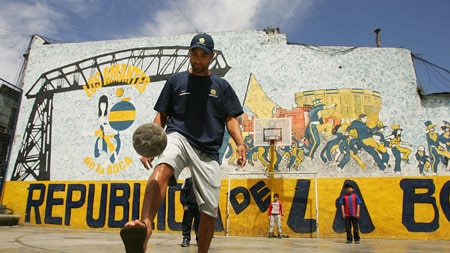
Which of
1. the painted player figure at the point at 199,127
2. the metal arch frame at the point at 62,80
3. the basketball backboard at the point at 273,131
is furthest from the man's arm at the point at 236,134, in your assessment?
the metal arch frame at the point at 62,80

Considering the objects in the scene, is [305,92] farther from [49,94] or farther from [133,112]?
[49,94]

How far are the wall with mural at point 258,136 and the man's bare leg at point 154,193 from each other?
9.46 metres

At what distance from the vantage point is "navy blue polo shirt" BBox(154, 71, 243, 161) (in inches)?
123

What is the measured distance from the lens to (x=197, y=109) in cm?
322

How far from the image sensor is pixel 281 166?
1214 centimetres

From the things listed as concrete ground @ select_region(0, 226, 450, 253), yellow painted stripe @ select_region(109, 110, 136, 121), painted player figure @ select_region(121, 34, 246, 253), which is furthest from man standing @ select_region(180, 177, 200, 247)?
yellow painted stripe @ select_region(109, 110, 136, 121)

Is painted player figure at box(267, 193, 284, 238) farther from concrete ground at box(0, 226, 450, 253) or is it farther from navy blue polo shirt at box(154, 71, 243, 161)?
navy blue polo shirt at box(154, 71, 243, 161)

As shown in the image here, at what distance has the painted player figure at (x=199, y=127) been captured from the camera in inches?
114

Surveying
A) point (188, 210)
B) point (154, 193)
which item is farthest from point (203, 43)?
point (188, 210)

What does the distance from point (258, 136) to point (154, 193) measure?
9.84 m

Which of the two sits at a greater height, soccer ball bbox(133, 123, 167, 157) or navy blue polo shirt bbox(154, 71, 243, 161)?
navy blue polo shirt bbox(154, 71, 243, 161)

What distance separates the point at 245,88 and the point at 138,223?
11.1 m

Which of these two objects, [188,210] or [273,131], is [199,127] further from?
[273,131]

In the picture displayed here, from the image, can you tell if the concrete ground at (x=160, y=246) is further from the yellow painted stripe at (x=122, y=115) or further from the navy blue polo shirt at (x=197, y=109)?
the yellow painted stripe at (x=122, y=115)
